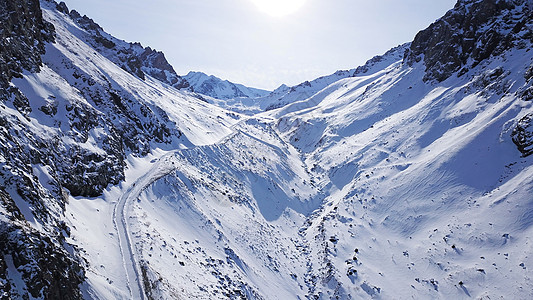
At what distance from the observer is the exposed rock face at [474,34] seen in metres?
42.1

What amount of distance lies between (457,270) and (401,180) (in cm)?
1369

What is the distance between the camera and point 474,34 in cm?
4900

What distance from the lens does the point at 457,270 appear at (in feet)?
69.8

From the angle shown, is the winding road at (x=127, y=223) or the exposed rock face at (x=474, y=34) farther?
the exposed rock face at (x=474, y=34)

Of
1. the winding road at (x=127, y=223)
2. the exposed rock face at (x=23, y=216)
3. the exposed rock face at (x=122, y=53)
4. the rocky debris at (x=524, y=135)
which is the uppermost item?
the exposed rock face at (x=122, y=53)

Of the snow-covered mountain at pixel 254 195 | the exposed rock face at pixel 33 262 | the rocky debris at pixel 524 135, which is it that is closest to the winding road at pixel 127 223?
the snow-covered mountain at pixel 254 195

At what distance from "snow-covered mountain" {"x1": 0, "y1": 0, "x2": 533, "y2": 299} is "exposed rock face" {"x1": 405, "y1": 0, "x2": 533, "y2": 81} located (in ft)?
1.18

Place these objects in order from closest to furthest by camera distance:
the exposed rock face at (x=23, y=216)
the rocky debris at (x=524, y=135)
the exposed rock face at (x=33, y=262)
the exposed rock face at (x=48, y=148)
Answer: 1. the exposed rock face at (x=33, y=262)
2. the exposed rock face at (x=23, y=216)
3. the exposed rock face at (x=48, y=148)
4. the rocky debris at (x=524, y=135)

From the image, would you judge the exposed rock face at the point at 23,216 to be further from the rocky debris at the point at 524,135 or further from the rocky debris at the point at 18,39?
the rocky debris at the point at 524,135

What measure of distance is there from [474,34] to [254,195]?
48.9 meters

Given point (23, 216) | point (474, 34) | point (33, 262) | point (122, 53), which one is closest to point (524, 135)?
point (474, 34)

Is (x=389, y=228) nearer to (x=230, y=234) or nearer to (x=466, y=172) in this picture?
(x=466, y=172)

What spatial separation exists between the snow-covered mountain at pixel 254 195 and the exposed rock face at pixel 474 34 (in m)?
0.36

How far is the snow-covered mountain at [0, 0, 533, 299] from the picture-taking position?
15.7 metres
